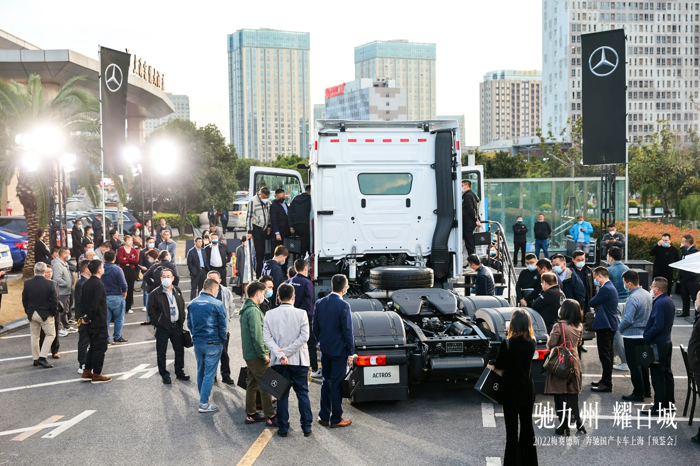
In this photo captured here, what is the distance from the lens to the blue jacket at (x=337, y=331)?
753 cm

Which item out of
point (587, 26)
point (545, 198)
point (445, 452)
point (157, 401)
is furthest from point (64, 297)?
point (587, 26)

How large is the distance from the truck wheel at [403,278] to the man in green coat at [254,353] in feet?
8.67

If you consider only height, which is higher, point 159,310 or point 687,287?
point 159,310

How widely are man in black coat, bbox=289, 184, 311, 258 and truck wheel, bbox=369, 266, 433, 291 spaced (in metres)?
2.68

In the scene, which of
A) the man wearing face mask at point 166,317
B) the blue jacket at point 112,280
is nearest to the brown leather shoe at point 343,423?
the man wearing face mask at point 166,317

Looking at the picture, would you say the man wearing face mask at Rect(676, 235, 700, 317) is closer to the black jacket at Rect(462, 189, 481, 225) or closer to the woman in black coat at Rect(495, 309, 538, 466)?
the black jacket at Rect(462, 189, 481, 225)

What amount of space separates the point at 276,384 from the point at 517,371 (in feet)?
8.47

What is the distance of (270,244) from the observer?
13.3 m

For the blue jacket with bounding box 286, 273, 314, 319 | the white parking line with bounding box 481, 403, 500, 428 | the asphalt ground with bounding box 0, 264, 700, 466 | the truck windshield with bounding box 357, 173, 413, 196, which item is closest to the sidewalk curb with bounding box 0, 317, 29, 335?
the asphalt ground with bounding box 0, 264, 700, 466

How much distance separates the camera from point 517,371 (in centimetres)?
605

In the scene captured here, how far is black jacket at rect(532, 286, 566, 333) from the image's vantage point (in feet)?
30.1

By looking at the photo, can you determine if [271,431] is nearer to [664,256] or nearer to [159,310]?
Result: [159,310]

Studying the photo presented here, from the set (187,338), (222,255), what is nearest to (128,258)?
(222,255)

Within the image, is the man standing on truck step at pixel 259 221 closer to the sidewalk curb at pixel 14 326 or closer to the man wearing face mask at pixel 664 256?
the sidewalk curb at pixel 14 326
